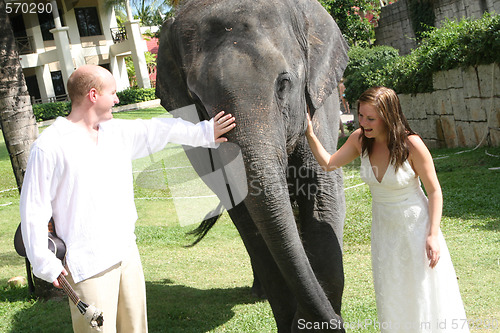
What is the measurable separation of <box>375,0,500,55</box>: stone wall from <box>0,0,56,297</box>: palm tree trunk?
56.9 feet

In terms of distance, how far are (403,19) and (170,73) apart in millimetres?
21453

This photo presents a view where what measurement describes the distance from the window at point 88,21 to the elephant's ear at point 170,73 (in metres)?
33.5

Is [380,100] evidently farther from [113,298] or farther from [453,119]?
[453,119]

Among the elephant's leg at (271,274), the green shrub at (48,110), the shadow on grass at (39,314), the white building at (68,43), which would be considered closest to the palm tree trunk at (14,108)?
the shadow on grass at (39,314)

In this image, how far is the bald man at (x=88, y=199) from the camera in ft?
9.47

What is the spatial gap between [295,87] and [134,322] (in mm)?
1710

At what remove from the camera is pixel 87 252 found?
10.00 feet

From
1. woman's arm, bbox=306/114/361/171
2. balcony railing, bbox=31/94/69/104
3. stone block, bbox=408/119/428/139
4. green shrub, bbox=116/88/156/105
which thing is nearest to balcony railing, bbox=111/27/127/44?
green shrub, bbox=116/88/156/105

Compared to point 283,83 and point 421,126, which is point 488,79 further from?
point 283,83

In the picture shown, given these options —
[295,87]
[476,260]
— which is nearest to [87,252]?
[295,87]

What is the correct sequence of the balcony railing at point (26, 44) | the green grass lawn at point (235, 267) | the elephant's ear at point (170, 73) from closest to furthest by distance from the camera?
1. the elephant's ear at point (170, 73)
2. the green grass lawn at point (235, 267)
3. the balcony railing at point (26, 44)

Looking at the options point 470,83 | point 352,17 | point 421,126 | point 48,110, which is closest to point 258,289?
point 470,83

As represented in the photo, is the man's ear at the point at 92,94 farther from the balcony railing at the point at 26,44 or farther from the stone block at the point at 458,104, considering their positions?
the balcony railing at the point at 26,44

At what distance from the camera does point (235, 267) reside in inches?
272
